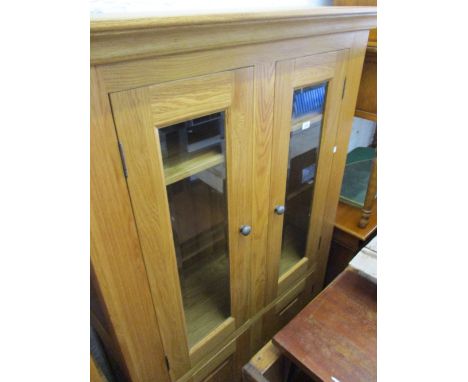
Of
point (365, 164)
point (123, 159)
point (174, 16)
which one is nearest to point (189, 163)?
point (123, 159)

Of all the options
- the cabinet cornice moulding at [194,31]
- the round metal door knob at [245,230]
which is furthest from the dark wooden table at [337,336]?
the cabinet cornice moulding at [194,31]

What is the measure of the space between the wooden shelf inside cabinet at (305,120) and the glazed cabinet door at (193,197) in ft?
0.69

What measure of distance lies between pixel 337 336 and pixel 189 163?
2.19ft

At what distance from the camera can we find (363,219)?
1490mm

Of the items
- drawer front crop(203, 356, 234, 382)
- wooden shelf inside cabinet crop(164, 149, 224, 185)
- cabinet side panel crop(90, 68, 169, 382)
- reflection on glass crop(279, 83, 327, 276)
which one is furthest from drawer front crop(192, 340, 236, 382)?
wooden shelf inside cabinet crop(164, 149, 224, 185)

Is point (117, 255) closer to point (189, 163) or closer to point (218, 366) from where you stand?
point (189, 163)

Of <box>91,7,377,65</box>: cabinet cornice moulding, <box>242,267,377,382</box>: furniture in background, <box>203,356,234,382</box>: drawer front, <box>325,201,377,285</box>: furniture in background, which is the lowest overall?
<box>203,356,234,382</box>: drawer front

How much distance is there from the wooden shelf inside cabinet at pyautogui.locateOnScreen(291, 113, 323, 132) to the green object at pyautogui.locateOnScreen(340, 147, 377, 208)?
2.57 ft

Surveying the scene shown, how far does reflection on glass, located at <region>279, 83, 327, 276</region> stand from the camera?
Answer: 0.93 m

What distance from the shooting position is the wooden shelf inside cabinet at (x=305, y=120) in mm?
933

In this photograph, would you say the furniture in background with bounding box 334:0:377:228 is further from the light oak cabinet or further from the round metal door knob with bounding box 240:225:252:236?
the round metal door knob with bounding box 240:225:252:236
